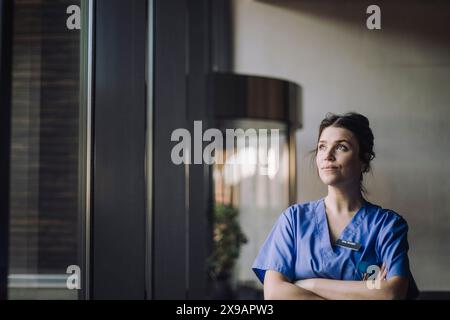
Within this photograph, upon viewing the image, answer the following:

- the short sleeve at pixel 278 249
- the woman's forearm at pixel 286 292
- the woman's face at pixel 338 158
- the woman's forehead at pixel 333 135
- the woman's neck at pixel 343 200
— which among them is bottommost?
the woman's forearm at pixel 286 292

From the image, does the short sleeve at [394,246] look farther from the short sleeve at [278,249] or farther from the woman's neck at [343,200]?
the short sleeve at [278,249]

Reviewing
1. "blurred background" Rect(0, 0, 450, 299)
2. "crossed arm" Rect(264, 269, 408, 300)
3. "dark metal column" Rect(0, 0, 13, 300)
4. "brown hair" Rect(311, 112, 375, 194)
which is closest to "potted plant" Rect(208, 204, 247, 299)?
"blurred background" Rect(0, 0, 450, 299)

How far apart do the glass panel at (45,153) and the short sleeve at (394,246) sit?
2.40ft

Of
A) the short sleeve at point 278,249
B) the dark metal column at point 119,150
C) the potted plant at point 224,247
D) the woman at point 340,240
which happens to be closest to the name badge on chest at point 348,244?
the woman at point 340,240

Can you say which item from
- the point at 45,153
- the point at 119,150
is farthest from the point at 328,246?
the point at 45,153

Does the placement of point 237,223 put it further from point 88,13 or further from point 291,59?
point 88,13

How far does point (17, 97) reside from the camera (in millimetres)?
1395

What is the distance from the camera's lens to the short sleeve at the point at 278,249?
57.1 inches

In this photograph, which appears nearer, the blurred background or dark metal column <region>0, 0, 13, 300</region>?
dark metal column <region>0, 0, 13, 300</region>

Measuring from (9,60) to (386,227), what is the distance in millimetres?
972

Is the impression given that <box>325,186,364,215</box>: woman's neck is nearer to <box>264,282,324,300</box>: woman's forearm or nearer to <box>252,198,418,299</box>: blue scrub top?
<box>252,198,418,299</box>: blue scrub top

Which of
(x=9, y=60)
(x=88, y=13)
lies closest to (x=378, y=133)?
(x=88, y=13)

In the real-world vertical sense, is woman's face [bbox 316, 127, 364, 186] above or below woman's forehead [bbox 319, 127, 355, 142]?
below

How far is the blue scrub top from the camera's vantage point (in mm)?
1419
